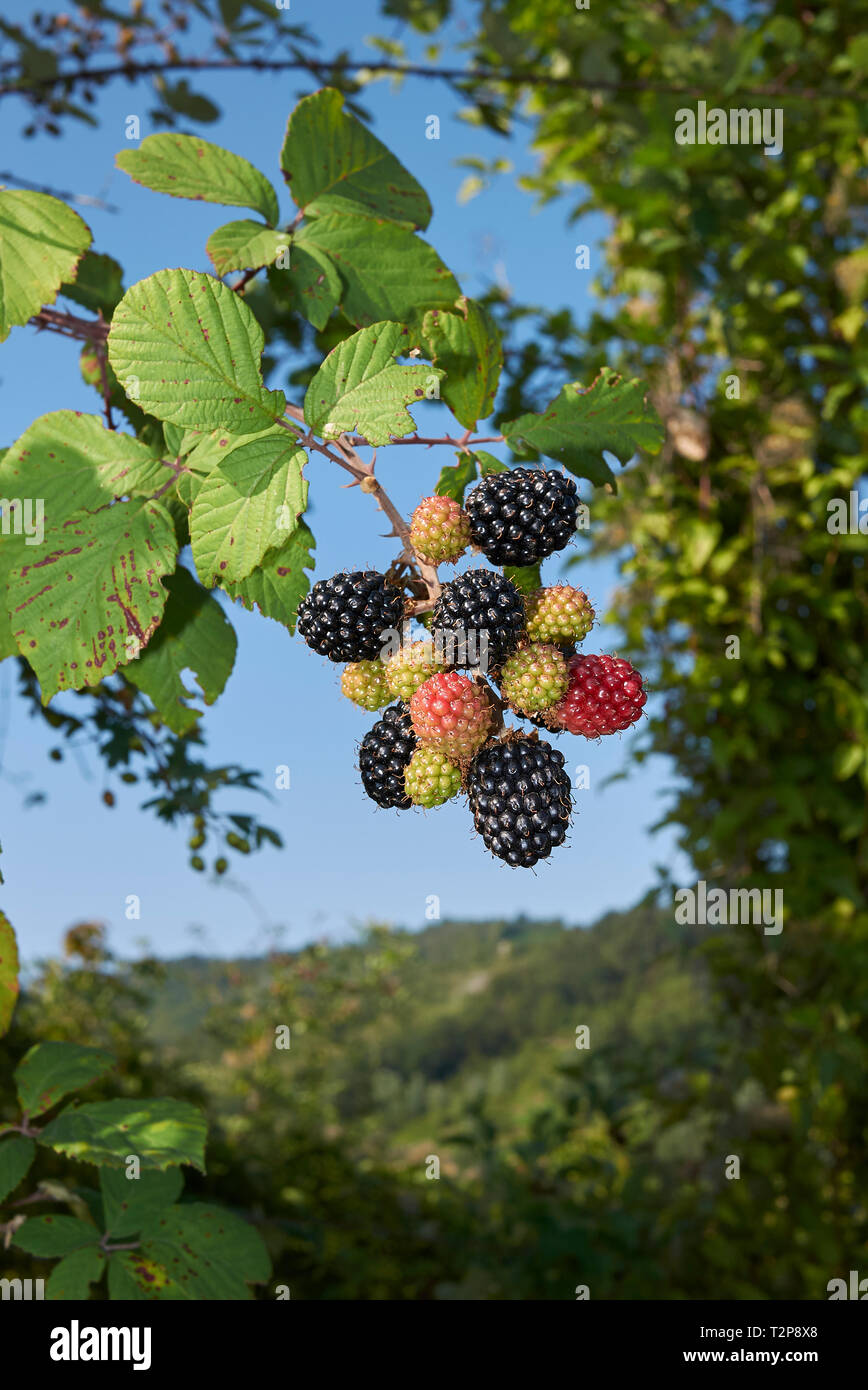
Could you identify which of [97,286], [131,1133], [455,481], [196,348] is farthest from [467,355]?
[131,1133]

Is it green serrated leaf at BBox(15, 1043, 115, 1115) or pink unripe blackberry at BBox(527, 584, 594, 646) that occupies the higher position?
pink unripe blackberry at BBox(527, 584, 594, 646)

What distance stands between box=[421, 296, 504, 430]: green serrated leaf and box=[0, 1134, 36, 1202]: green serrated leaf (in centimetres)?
74

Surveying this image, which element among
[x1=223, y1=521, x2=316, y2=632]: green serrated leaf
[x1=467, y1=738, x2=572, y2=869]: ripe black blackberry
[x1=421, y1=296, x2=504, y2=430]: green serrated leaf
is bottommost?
[x1=467, y1=738, x2=572, y2=869]: ripe black blackberry

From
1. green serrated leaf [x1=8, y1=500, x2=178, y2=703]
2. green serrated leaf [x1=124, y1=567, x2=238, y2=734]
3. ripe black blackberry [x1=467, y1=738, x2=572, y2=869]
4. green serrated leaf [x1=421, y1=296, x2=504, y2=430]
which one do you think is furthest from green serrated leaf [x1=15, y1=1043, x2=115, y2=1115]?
green serrated leaf [x1=421, y1=296, x2=504, y2=430]

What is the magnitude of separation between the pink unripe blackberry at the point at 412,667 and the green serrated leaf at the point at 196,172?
0.41m

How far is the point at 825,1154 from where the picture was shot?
2312 millimetres

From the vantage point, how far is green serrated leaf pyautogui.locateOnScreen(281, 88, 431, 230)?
0.75m

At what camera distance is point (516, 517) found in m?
0.56

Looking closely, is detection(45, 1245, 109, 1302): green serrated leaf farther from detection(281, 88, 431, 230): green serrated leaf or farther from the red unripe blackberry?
detection(281, 88, 431, 230): green serrated leaf

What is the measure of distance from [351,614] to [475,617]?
0.27ft

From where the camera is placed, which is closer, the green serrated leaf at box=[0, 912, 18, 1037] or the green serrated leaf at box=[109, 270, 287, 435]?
the green serrated leaf at box=[109, 270, 287, 435]


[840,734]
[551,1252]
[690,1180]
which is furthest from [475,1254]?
[840,734]
